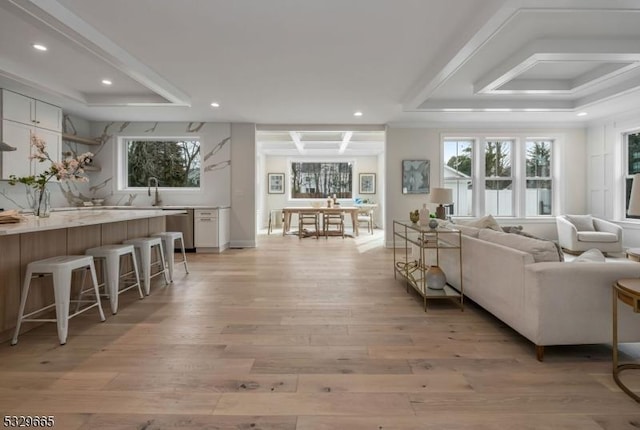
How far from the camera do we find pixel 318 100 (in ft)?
16.0

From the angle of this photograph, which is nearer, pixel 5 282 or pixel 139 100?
pixel 5 282

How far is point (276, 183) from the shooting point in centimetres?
1048

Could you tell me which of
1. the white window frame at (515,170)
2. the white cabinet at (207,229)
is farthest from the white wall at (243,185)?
the white window frame at (515,170)

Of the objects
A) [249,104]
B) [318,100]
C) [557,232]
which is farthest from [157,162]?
[557,232]

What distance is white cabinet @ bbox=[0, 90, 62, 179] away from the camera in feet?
13.6

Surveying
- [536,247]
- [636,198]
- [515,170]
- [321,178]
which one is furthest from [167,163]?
[515,170]

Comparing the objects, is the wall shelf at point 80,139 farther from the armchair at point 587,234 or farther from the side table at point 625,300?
the armchair at point 587,234

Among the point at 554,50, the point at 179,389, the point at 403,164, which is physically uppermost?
the point at 554,50

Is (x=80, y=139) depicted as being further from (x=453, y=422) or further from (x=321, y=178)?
(x=453, y=422)

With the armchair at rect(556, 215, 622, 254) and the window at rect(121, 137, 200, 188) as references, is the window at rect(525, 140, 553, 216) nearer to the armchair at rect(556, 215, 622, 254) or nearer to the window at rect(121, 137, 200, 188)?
the armchair at rect(556, 215, 622, 254)

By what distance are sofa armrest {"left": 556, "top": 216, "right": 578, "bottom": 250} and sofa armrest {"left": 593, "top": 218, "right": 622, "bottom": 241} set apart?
0.48 m

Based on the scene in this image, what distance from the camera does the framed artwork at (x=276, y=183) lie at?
34.3 ft

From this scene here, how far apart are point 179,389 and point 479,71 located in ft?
14.7

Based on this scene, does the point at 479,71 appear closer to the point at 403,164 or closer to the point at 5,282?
the point at 403,164
